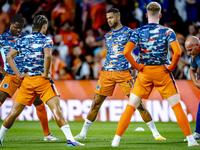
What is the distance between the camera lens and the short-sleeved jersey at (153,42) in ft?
18.4

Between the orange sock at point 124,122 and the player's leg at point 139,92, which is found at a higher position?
the player's leg at point 139,92

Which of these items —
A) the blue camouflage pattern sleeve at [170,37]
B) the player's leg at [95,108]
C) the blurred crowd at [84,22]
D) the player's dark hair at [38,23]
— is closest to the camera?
the blue camouflage pattern sleeve at [170,37]

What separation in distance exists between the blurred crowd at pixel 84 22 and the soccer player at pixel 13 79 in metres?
5.46

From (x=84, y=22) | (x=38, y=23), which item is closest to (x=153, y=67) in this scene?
(x=38, y=23)

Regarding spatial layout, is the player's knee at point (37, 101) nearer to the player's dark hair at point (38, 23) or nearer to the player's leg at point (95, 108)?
the player's leg at point (95, 108)

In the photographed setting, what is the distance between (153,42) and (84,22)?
9822 mm

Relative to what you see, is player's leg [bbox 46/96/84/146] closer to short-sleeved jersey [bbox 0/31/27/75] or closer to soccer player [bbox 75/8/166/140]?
soccer player [bbox 75/8/166/140]

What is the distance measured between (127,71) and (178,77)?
544cm

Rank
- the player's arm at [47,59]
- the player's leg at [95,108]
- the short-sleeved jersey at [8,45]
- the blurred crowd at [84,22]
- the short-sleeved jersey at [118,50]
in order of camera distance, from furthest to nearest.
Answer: the blurred crowd at [84,22]
the short-sleeved jersey at [8,45]
the player's leg at [95,108]
the short-sleeved jersey at [118,50]
the player's arm at [47,59]

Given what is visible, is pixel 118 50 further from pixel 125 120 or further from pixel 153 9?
pixel 125 120

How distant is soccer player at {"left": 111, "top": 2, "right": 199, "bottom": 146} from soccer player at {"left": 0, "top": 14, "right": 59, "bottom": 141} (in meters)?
1.95

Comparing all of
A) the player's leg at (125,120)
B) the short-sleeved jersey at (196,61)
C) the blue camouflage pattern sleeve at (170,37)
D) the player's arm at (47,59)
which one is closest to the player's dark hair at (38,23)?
the player's arm at (47,59)

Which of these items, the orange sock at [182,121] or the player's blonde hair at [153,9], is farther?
the player's blonde hair at [153,9]

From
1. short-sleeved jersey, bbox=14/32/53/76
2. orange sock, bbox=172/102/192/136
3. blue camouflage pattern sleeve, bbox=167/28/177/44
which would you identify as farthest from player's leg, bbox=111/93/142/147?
short-sleeved jersey, bbox=14/32/53/76
